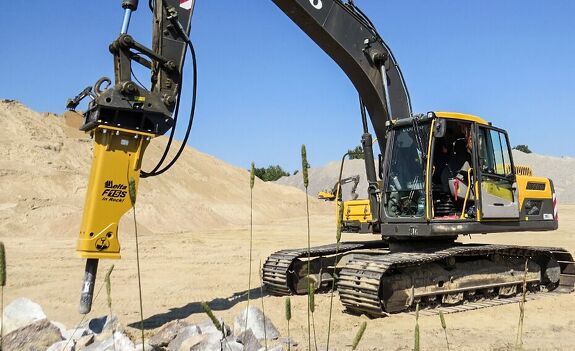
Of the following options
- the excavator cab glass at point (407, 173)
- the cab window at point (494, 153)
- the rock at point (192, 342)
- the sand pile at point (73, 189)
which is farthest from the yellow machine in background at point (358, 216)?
the sand pile at point (73, 189)

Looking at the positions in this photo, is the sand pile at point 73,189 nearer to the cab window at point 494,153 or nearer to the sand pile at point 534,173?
the sand pile at point 534,173

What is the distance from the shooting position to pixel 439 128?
6.94 metres

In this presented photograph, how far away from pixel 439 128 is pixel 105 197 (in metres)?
4.10

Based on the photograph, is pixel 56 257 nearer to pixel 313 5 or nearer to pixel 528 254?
pixel 313 5

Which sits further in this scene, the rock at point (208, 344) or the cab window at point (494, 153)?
the cab window at point (494, 153)

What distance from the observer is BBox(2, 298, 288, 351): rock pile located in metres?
3.90

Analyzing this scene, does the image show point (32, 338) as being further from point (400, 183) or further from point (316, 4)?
point (316, 4)

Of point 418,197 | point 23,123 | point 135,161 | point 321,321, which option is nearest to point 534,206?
point 418,197

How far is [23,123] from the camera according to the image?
2927cm

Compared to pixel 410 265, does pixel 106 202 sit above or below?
above

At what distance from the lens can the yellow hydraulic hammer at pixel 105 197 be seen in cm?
510

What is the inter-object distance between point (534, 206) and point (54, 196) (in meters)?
20.4

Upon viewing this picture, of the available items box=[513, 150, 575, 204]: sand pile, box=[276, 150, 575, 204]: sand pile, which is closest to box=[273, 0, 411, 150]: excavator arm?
box=[276, 150, 575, 204]: sand pile

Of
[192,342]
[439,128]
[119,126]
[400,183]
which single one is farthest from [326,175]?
[192,342]
